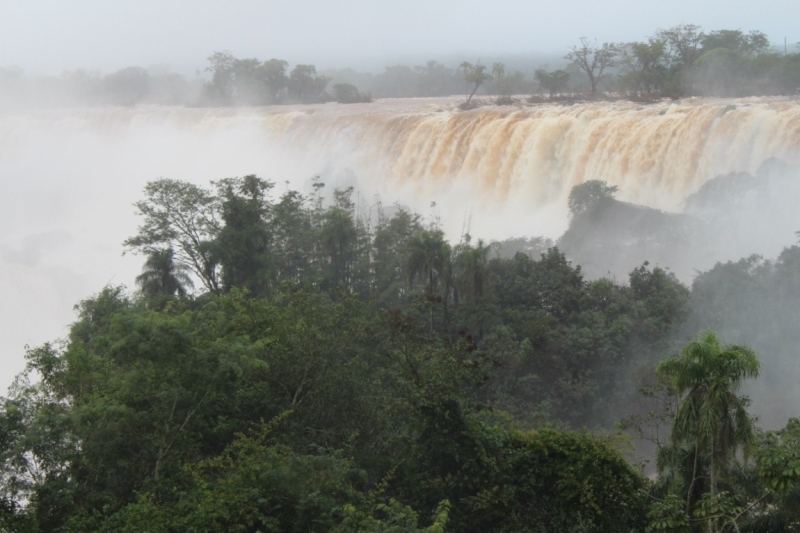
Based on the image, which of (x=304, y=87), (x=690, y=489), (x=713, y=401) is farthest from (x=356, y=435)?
(x=304, y=87)

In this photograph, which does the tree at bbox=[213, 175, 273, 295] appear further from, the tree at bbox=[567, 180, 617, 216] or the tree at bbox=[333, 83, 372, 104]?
the tree at bbox=[333, 83, 372, 104]

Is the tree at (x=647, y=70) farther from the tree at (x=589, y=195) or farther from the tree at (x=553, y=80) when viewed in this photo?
the tree at (x=589, y=195)

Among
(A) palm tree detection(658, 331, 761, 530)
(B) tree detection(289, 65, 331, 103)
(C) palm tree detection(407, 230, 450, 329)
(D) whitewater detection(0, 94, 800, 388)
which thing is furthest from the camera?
(B) tree detection(289, 65, 331, 103)

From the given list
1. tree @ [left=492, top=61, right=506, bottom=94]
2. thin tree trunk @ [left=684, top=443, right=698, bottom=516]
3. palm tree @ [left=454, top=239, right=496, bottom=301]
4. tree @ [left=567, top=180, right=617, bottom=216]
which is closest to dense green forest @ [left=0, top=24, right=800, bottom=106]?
tree @ [left=492, top=61, right=506, bottom=94]

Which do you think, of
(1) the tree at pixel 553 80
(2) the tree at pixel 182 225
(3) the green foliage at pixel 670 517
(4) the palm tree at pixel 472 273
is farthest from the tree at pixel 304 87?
(3) the green foliage at pixel 670 517

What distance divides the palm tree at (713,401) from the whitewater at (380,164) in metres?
14.4

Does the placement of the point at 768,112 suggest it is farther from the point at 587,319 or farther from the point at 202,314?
the point at 202,314

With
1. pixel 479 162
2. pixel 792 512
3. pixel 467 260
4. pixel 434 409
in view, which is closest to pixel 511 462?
pixel 434 409

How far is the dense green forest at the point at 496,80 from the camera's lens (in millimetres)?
31281

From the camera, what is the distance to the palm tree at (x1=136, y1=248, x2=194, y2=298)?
1642 cm

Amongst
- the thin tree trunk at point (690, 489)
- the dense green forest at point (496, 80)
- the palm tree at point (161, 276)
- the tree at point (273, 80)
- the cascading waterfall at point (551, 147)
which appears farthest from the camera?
the tree at point (273, 80)

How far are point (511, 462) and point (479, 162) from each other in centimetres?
1816

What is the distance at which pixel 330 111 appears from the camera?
127ft

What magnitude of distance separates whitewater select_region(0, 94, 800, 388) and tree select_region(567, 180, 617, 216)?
2.78ft
